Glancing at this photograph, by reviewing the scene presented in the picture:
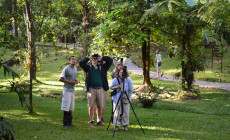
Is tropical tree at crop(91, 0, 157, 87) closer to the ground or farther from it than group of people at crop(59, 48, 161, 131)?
farther from it

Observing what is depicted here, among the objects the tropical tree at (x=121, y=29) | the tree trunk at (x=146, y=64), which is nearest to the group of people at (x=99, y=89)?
the tropical tree at (x=121, y=29)

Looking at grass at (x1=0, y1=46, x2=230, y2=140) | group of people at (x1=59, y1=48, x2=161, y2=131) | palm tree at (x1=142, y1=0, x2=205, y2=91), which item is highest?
palm tree at (x1=142, y1=0, x2=205, y2=91)

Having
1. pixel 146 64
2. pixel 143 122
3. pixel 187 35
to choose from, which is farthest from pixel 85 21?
pixel 143 122

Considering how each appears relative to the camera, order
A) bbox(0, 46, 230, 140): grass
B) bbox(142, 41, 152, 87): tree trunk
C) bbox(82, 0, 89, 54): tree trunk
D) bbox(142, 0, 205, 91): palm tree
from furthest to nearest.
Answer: bbox(142, 41, 152, 87): tree trunk, bbox(82, 0, 89, 54): tree trunk, bbox(142, 0, 205, 91): palm tree, bbox(0, 46, 230, 140): grass

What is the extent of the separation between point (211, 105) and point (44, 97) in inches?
324

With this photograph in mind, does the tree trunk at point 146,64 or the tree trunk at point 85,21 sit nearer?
the tree trunk at point 85,21

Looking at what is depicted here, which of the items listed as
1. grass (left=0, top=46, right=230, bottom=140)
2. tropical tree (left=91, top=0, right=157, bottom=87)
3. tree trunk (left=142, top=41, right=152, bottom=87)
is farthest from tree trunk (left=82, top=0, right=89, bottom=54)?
tree trunk (left=142, top=41, right=152, bottom=87)

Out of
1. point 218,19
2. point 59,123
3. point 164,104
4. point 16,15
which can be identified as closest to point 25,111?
point 59,123

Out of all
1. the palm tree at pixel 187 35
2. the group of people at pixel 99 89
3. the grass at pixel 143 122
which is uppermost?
the palm tree at pixel 187 35

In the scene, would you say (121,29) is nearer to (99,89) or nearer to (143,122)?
(143,122)

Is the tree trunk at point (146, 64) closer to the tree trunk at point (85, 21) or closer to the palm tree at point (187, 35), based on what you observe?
the palm tree at point (187, 35)

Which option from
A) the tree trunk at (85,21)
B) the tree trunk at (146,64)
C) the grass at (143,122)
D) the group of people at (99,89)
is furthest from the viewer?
the tree trunk at (146,64)

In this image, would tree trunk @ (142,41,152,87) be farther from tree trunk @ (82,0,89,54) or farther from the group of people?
the group of people

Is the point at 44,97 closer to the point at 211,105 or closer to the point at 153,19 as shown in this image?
the point at 153,19
